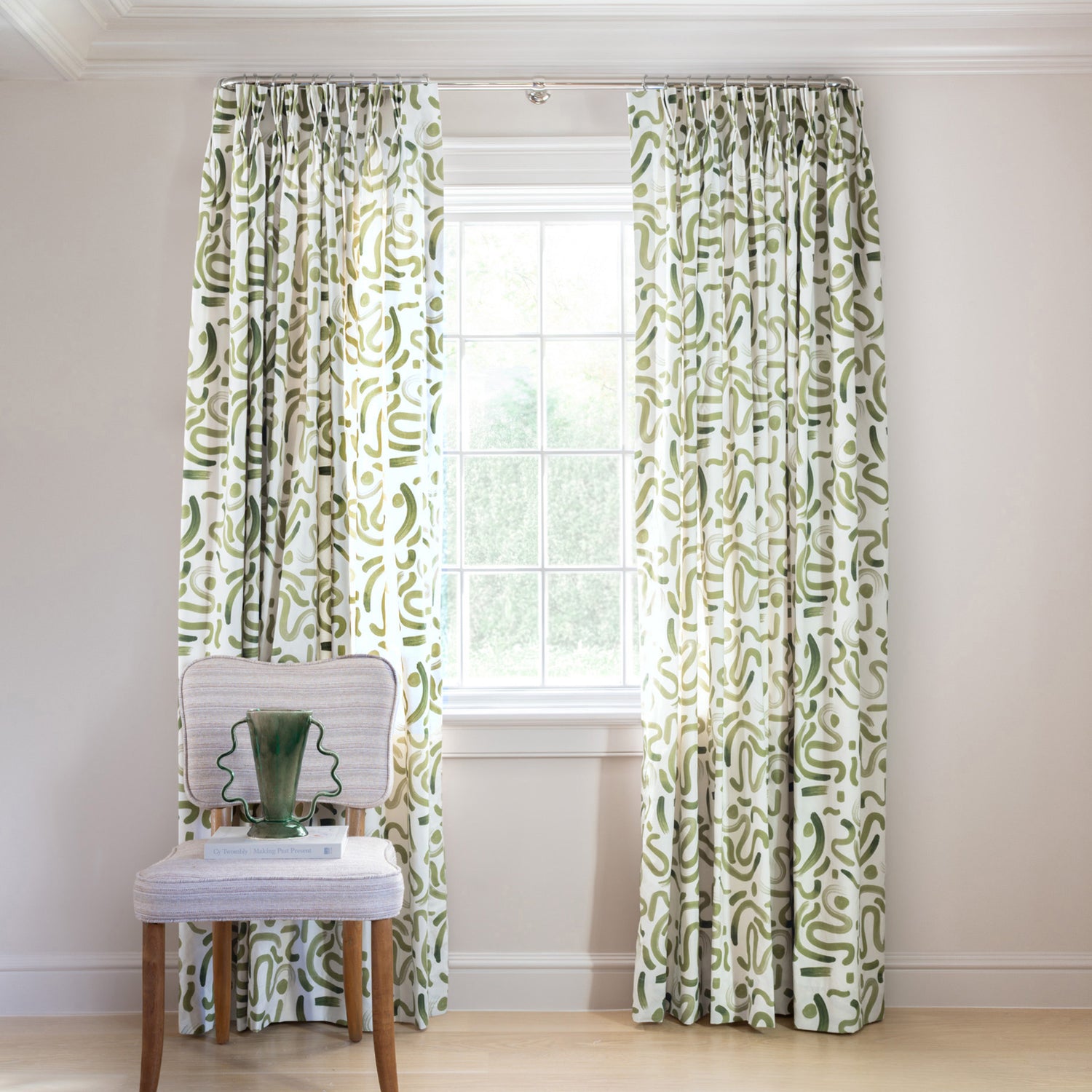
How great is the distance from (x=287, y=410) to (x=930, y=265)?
5.72 feet

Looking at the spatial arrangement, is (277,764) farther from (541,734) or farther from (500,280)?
(500,280)

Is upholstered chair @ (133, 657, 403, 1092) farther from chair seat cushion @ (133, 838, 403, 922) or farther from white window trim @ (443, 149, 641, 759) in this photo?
white window trim @ (443, 149, 641, 759)

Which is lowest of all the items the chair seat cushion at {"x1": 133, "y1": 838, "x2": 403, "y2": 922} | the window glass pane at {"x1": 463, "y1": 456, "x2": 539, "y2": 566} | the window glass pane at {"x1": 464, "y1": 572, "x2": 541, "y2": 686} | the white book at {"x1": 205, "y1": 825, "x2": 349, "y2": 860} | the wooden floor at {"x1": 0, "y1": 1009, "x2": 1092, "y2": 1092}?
the wooden floor at {"x1": 0, "y1": 1009, "x2": 1092, "y2": 1092}

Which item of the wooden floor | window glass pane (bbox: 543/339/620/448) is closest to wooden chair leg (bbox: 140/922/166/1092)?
the wooden floor

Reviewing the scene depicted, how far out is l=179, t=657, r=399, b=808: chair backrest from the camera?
2.31 meters

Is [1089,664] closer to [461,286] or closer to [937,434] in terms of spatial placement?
[937,434]

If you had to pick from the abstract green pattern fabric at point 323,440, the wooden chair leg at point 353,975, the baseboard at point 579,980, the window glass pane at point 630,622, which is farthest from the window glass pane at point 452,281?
the baseboard at point 579,980

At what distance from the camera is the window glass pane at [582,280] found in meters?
2.82

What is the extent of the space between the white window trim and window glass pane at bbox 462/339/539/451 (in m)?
0.41

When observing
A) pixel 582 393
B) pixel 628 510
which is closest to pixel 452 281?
pixel 582 393

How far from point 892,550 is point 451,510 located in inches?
48.0

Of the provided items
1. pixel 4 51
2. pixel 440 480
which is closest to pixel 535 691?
pixel 440 480

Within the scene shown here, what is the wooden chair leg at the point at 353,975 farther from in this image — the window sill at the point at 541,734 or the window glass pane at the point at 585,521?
the window glass pane at the point at 585,521

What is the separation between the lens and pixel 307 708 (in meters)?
2.35
